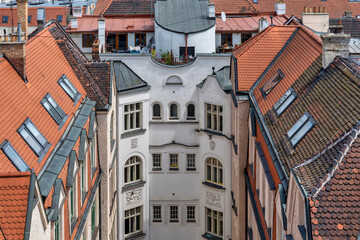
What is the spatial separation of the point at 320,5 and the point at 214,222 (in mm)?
52367

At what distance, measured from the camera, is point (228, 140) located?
1794 inches

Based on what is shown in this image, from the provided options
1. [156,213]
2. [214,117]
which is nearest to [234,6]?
[214,117]

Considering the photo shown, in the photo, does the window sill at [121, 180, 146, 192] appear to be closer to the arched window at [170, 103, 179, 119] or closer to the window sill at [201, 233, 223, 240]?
the arched window at [170, 103, 179, 119]

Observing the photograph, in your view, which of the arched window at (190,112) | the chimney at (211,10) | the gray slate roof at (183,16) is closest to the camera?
the arched window at (190,112)

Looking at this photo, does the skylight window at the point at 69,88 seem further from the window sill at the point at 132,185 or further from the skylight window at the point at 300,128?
the window sill at the point at 132,185

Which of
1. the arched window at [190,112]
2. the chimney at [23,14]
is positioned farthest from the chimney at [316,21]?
the chimney at [23,14]

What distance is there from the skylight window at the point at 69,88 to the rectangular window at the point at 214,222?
16.7 metres

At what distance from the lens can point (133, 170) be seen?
4703 cm

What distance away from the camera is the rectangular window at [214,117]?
46.4m

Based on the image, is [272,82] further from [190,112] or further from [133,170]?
[133,170]

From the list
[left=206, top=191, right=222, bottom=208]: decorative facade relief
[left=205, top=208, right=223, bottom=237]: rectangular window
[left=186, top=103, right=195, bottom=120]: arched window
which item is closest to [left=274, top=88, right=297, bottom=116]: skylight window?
[left=206, top=191, right=222, bottom=208]: decorative facade relief

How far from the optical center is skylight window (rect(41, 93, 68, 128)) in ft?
94.0

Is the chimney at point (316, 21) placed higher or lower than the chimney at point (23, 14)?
higher

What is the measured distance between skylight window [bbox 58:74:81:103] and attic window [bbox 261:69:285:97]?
860 centimetres
